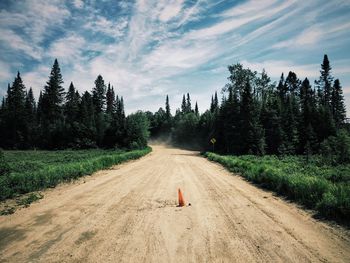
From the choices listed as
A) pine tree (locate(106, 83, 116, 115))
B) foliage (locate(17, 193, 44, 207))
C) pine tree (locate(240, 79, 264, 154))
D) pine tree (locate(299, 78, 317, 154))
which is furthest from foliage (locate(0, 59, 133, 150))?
foliage (locate(17, 193, 44, 207))

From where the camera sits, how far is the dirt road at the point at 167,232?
4625 mm

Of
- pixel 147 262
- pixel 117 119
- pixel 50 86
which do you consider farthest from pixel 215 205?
pixel 50 86

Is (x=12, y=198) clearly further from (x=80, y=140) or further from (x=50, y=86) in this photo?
(x=50, y=86)

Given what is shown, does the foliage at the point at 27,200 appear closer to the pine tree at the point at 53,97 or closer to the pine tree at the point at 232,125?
the pine tree at the point at 232,125

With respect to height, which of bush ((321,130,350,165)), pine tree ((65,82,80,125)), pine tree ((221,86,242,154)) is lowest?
bush ((321,130,350,165))

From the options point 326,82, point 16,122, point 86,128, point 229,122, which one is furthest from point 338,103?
point 16,122

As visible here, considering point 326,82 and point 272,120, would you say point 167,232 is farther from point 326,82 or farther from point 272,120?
point 326,82

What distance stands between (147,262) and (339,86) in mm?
82221

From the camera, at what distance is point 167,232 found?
5.81m

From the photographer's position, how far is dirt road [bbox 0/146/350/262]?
15.2ft

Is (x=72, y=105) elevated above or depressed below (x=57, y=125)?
above

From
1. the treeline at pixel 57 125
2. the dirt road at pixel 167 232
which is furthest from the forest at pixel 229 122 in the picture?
the dirt road at pixel 167 232

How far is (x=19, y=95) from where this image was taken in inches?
2579

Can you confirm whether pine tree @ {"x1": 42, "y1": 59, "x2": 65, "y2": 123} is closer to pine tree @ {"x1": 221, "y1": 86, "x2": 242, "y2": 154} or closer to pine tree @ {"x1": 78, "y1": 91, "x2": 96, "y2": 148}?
pine tree @ {"x1": 78, "y1": 91, "x2": 96, "y2": 148}
